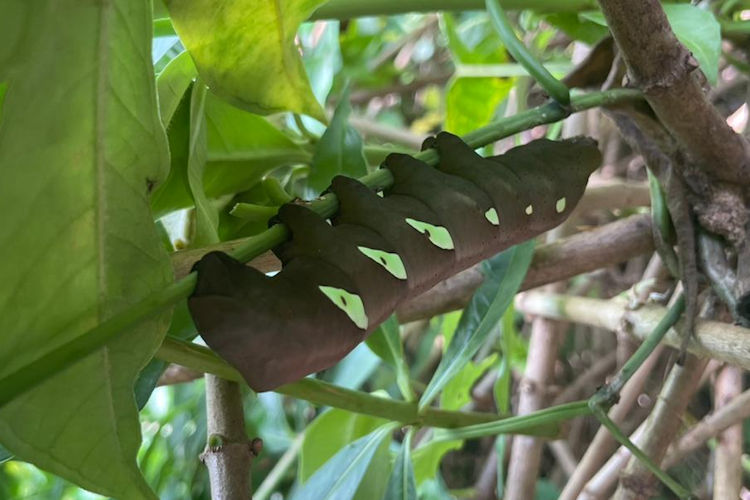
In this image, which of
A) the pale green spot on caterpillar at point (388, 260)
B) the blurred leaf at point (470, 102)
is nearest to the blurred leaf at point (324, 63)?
the blurred leaf at point (470, 102)

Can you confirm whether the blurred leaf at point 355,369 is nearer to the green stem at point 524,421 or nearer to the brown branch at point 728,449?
the green stem at point 524,421

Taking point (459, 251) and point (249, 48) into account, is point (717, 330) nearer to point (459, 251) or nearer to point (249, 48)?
point (459, 251)

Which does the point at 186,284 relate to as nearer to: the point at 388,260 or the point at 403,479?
the point at 388,260

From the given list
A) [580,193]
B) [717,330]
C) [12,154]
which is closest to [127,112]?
[12,154]

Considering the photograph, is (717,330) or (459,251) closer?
(459,251)

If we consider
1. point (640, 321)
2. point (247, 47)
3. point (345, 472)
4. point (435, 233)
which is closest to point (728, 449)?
point (640, 321)
